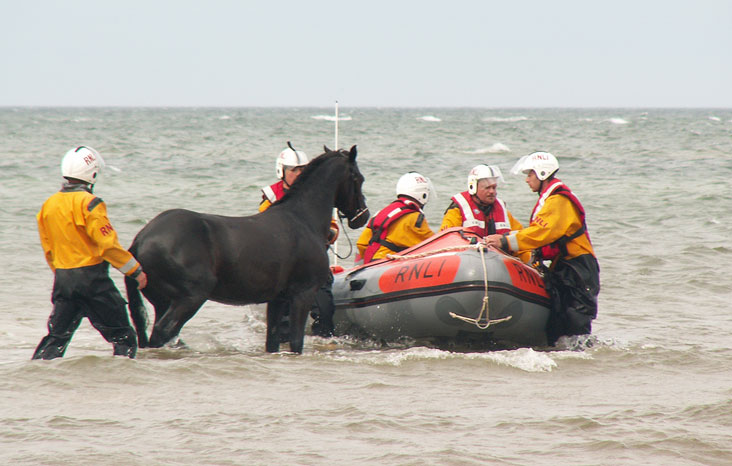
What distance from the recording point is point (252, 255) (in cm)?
714

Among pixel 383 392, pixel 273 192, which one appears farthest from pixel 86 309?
pixel 273 192

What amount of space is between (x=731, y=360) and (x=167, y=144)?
3918 centimetres

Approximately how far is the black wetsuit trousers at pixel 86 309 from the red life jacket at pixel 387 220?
2907 millimetres

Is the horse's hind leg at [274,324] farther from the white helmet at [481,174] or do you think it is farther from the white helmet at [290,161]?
the white helmet at [481,174]

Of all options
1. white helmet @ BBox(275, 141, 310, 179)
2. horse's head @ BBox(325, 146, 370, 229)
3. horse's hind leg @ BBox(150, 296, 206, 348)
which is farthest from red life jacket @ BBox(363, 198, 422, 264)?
horse's hind leg @ BBox(150, 296, 206, 348)

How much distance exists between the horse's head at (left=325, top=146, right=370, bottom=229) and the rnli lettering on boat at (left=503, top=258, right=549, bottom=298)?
4.58 feet

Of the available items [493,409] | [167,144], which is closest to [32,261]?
[493,409]

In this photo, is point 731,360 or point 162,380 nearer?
point 162,380

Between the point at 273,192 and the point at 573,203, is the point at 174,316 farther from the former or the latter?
the point at 573,203

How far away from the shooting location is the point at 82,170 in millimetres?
6438

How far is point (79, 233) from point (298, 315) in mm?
2014

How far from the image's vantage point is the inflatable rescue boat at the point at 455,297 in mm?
7711

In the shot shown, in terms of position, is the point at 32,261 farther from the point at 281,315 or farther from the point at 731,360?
the point at 731,360

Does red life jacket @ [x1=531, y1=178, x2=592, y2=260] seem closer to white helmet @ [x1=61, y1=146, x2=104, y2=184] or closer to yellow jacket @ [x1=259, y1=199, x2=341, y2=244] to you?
yellow jacket @ [x1=259, y1=199, x2=341, y2=244]
